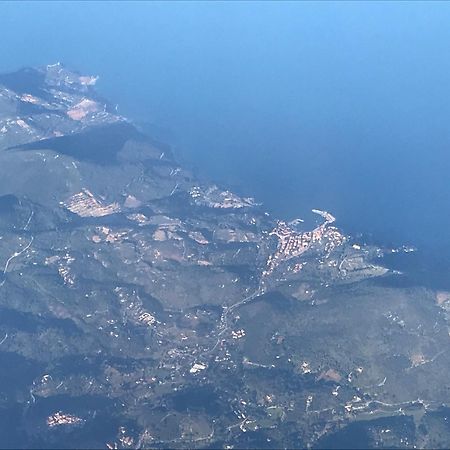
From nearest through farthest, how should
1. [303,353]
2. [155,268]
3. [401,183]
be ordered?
[303,353] < [155,268] < [401,183]

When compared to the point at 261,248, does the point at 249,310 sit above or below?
below

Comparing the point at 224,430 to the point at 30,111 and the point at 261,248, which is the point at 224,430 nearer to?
the point at 261,248

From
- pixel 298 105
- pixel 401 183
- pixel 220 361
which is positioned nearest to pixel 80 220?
pixel 220 361

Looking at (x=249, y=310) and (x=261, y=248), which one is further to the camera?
(x=261, y=248)

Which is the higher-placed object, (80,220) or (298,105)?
(298,105)

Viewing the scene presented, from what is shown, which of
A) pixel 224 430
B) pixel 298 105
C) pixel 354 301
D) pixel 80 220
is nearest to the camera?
pixel 224 430

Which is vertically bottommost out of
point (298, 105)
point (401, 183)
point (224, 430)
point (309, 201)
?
point (224, 430)

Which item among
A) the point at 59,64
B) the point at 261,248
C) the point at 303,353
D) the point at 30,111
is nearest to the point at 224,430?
the point at 303,353

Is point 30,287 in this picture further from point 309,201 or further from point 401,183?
point 401,183

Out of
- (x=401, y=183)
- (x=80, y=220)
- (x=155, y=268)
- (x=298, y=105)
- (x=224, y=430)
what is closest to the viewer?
(x=224, y=430)

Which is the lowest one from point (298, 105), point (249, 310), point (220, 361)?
point (220, 361)
